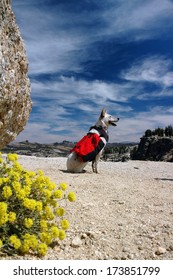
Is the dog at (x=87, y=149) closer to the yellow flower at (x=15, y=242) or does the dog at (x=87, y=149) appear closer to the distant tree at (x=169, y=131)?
the yellow flower at (x=15, y=242)

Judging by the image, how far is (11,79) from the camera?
6008mm

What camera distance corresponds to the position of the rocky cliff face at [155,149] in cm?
8270

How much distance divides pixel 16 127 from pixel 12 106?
2.85 feet

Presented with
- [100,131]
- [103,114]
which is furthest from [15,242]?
[103,114]

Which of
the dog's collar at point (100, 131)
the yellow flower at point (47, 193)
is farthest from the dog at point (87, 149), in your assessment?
the yellow flower at point (47, 193)

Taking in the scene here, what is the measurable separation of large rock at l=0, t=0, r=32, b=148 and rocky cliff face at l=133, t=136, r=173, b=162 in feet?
235

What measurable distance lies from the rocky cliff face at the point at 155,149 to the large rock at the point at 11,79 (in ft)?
235

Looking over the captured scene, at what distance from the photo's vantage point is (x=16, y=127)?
714 centimetres

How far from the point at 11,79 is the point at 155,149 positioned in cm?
8725

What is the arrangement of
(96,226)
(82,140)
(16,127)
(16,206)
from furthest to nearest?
1. (82,140)
2. (16,127)
3. (96,226)
4. (16,206)

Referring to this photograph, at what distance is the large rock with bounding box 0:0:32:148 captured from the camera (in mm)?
5766
